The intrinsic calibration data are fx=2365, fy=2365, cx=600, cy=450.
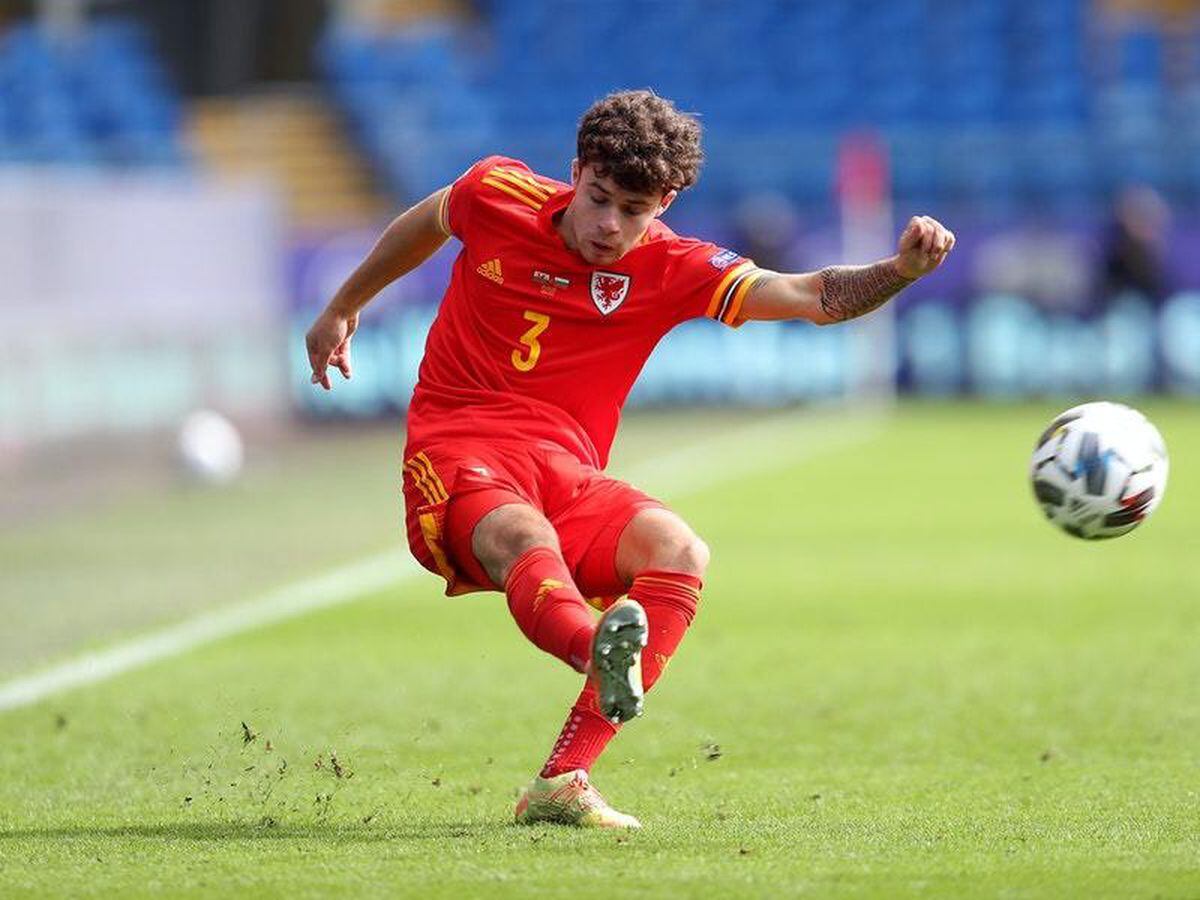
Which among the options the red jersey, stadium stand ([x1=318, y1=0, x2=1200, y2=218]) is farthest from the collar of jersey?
stadium stand ([x1=318, y1=0, x2=1200, y2=218])

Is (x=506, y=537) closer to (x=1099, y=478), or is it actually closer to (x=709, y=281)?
(x=709, y=281)

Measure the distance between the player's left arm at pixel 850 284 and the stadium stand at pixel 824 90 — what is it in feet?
62.2

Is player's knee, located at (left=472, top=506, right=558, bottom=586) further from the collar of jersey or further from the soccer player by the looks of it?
Answer: the collar of jersey

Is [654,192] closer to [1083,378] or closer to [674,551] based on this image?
[674,551]

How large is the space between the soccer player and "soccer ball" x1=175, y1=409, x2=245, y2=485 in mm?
11079

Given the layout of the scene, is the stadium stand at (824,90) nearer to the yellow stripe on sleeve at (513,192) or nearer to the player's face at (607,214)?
the yellow stripe on sleeve at (513,192)

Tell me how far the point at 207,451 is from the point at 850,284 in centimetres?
1210

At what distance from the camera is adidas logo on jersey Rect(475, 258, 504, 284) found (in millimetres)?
6289

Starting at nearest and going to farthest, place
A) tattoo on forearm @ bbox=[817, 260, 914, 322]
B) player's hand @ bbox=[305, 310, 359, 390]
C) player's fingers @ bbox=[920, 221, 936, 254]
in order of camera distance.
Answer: player's fingers @ bbox=[920, 221, 936, 254] → tattoo on forearm @ bbox=[817, 260, 914, 322] → player's hand @ bbox=[305, 310, 359, 390]


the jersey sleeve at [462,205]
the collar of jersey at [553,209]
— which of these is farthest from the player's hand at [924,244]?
the jersey sleeve at [462,205]

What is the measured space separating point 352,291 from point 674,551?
4.28 ft

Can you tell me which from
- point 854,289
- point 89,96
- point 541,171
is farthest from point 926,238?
point 89,96

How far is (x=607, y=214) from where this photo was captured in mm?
6016

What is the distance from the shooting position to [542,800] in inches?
233
